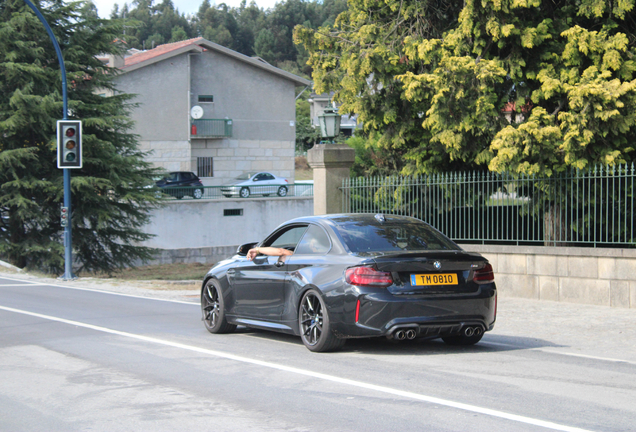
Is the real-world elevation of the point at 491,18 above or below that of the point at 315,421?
above

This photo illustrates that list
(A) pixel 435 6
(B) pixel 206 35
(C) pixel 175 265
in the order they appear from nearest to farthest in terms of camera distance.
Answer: (A) pixel 435 6, (C) pixel 175 265, (B) pixel 206 35

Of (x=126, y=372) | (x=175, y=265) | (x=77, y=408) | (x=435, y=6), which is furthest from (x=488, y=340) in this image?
(x=175, y=265)

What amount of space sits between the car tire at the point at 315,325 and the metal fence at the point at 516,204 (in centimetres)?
674

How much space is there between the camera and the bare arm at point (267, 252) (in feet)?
28.7

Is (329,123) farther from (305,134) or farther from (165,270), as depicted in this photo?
(305,134)

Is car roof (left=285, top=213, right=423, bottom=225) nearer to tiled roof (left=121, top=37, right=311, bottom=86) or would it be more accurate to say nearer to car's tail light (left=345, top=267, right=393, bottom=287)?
car's tail light (left=345, top=267, right=393, bottom=287)

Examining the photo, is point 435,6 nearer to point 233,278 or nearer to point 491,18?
point 491,18

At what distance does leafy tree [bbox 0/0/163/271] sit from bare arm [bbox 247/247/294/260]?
18064mm

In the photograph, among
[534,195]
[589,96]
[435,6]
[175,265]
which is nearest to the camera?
[589,96]

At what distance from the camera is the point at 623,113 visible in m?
14.0

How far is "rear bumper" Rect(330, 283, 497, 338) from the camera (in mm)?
7512

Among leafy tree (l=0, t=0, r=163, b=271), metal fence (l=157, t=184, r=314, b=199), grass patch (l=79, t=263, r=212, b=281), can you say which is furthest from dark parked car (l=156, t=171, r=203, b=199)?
leafy tree (l=0, t=0, r=163, b=271)

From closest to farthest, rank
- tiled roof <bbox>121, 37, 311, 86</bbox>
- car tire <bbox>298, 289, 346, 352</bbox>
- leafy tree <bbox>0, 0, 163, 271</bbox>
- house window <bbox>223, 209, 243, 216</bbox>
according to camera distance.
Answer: car tire <bbox>298, 289, 346, 352</bbox> < leafy tree <bbox>0, 0, 163, 271</bbox> < house window <bbox>223, 209, 243, 216</bbox> < tiled roof <bbox>121, 37, 311, 86</bbox>

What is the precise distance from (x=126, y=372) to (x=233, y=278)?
2.55 m
